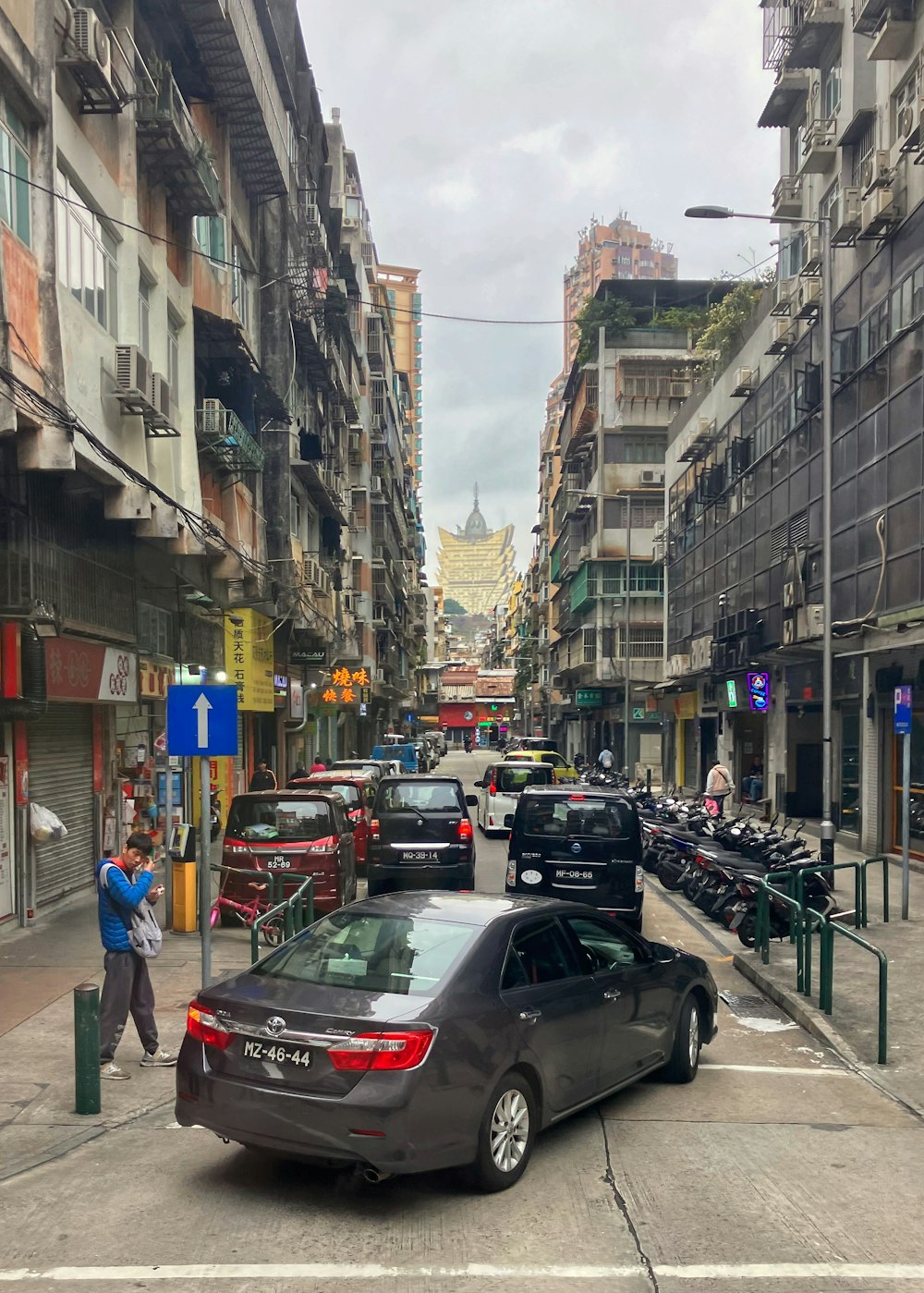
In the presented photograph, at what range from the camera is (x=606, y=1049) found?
693cm

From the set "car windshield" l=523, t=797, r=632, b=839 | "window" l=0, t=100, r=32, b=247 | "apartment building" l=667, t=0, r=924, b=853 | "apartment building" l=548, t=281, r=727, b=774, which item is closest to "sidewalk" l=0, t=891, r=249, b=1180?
"car windshield" l=523, t=797, r=632, b=839

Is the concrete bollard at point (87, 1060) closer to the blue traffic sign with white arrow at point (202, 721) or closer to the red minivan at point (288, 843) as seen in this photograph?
the blue traffic sign with white arrow at point (202, 721)

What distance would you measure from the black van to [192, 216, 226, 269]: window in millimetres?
11719

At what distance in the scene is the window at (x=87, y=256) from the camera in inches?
489

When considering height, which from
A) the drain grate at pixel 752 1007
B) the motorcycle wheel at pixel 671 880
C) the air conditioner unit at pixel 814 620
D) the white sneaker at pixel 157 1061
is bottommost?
the motorcycle wheel at pixel 671 880

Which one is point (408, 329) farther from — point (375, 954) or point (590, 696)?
point (375, 954)

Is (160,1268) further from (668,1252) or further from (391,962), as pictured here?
(668,1252)

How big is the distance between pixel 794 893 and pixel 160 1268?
860 centimetres

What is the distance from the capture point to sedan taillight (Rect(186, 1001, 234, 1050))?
586cm

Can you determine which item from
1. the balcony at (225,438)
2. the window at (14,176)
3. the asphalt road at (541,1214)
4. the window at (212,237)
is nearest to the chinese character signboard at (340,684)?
the balcony at (225,438)

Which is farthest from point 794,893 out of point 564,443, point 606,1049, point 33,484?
point 564,443

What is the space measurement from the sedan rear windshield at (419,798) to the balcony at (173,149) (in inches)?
370

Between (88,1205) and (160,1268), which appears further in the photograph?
(88,1205)

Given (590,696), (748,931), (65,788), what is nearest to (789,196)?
(748,931)
